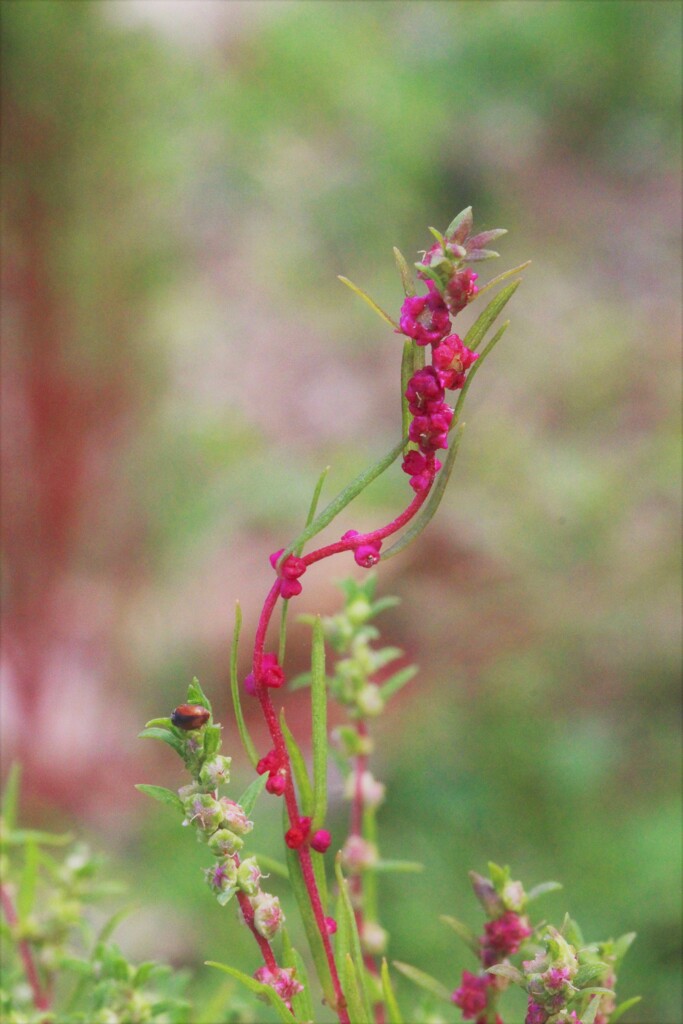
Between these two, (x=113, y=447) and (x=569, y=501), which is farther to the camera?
(x=113, y=447)

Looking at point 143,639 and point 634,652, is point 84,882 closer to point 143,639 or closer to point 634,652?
point 634,652

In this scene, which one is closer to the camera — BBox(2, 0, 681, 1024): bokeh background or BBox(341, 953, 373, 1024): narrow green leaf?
BBox(341, 953, 373, 1024): narrow green leaf

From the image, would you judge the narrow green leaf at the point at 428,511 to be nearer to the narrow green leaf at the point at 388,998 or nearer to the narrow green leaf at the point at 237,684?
the narrow green leaf at the point at 237,684

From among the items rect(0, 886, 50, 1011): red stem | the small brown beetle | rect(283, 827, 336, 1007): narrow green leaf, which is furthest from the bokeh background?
the small brown beetle

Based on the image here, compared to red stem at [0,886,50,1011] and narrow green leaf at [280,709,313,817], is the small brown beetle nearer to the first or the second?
narrow green leaf at [280,709,313,817]

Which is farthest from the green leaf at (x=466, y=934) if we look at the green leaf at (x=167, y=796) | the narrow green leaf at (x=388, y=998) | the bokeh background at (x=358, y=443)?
the bokeh background at (x=358, y=443)

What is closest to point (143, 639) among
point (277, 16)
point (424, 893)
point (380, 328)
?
point (424, 893)
